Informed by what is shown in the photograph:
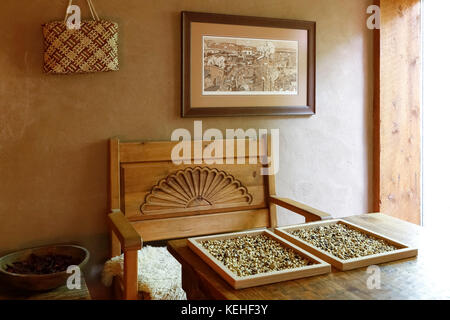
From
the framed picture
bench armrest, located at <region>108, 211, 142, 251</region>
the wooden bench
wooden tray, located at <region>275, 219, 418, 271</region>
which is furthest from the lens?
the framed picture

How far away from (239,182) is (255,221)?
0.28m

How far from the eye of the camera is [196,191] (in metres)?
2.64

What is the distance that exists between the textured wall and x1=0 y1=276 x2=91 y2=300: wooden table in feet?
1.12

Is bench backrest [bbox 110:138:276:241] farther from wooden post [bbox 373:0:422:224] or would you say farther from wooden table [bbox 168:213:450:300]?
wooden post [bbox 373:0:422:224]

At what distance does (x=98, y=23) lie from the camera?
2.31m

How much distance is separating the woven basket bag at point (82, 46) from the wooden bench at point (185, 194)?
428 mm

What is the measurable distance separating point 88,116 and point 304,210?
4.22ft

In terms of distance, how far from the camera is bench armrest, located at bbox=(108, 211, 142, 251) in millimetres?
1862

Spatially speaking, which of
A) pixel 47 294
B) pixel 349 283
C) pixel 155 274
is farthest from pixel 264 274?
pixel 47 294

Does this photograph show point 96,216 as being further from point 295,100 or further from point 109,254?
point 295,100

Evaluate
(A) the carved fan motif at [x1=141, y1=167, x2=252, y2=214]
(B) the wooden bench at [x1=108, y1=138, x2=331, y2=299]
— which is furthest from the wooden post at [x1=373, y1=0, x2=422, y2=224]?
(A) the carved fan motif at [x1=141, y1=167, x2=252, y2=214]

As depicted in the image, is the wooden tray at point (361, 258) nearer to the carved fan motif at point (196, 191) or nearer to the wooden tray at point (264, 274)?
the wooden tray at point (264, 274)

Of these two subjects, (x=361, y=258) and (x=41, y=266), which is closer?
(x=361, y=258)

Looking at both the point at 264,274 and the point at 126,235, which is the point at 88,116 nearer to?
the point at 126,235
